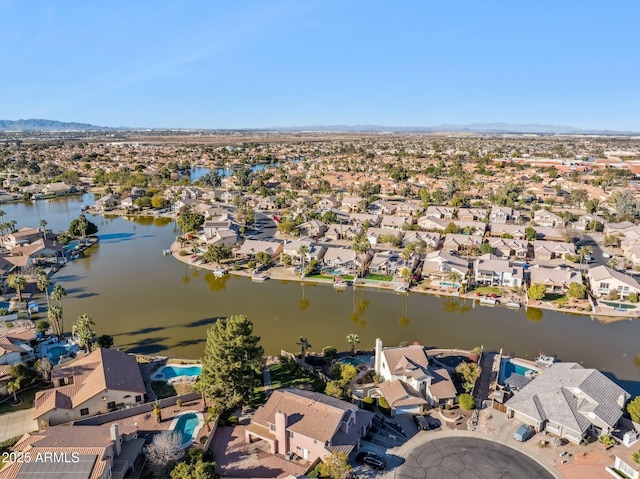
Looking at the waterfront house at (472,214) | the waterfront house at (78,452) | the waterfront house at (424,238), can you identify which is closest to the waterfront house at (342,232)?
the waterfront house at (424,238)

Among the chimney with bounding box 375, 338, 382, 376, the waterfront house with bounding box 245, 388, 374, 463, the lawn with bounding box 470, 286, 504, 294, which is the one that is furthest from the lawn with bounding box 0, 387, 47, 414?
the lawn with bounding box 470, 286, 504, 294

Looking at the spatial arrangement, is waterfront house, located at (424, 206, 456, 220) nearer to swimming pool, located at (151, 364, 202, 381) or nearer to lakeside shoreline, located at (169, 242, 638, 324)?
lakeside shoreline, located at (169, 242, 638, 324)

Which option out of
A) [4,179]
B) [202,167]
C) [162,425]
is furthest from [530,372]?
[202,167]

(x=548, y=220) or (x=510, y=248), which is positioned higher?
(x=548, y=220)

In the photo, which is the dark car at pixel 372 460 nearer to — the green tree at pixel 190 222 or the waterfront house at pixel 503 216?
the green tree at pixel 190 222

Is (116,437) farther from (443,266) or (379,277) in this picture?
(443,266)

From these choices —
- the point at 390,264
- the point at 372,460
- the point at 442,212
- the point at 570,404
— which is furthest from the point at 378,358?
the point at 442,212
